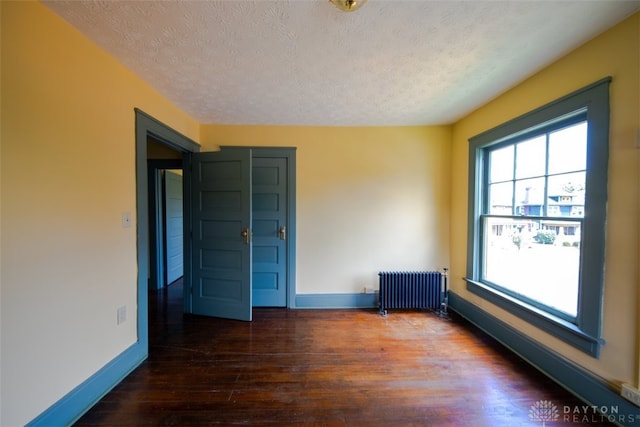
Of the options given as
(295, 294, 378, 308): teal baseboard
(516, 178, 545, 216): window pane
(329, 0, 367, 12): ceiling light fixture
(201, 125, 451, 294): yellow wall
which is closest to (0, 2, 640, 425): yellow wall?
(516, 178, 545, 216): window pane

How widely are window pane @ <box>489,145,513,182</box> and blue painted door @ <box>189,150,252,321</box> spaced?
2884 mm

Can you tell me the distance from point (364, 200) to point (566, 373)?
2.40 meters

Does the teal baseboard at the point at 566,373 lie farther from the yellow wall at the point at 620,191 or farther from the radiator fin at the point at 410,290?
the radiator fin at the point at 410,290

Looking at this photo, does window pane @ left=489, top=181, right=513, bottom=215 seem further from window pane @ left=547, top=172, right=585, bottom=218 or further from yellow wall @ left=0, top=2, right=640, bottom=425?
yellow wall @ left=0, top=2, right=640, bottom=425

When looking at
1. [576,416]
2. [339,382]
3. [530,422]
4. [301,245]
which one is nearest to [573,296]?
[576,416]

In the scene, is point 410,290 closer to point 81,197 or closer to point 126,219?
point 126,219

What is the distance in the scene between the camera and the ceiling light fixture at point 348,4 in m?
1.29

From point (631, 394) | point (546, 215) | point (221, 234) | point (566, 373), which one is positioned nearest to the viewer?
point (631, 394)

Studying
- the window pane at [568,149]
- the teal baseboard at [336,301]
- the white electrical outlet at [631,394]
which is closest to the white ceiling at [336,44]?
the window pane at [568,149]

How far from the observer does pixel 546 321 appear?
1937 mm

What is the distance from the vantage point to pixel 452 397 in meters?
1.72

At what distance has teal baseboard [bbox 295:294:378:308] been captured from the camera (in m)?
3.25

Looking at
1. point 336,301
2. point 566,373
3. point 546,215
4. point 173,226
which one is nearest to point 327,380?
point 336,301

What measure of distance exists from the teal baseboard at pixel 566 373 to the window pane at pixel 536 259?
1.22 feet
